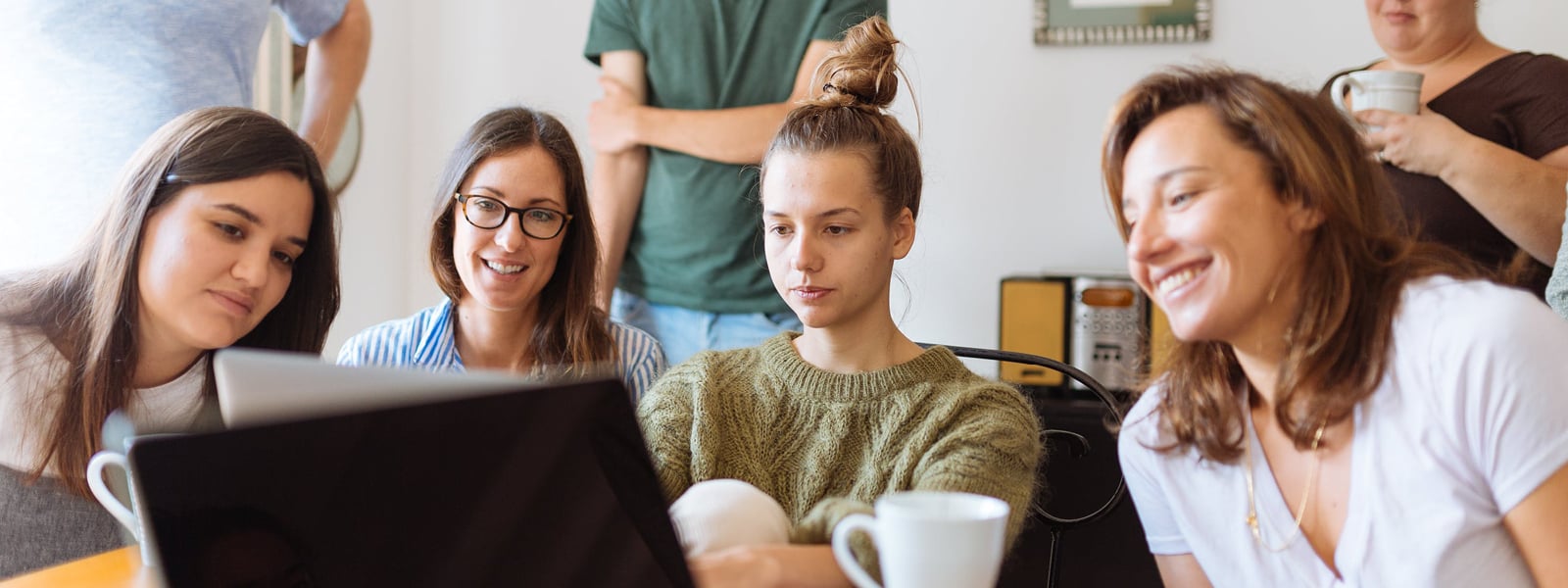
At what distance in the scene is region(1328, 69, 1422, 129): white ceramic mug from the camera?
173 centimetres

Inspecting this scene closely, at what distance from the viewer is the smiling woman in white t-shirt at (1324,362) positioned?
3.42 ft

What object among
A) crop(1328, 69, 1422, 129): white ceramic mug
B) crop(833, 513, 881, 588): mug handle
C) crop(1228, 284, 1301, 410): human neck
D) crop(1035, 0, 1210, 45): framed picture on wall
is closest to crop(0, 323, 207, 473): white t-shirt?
crop(833, 513, 881, 588): mug handle

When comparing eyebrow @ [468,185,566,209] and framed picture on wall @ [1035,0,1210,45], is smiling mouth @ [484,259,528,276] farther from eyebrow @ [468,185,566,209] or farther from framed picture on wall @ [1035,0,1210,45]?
framed picture on wall @ [1035,0,1210,45]

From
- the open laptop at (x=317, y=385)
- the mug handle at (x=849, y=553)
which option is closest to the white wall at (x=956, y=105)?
the mug handle at (x=849, y=553)

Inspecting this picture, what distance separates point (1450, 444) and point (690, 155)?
5.04 ft

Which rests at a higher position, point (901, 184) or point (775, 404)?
point (901, 184)

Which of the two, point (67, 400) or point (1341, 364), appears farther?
point (67, 400)

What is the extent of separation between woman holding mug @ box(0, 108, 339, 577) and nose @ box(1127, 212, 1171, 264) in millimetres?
1023

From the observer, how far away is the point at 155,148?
59.7 inches

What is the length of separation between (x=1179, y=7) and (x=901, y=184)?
5.63ft

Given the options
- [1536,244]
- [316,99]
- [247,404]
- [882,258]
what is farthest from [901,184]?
[316,99]

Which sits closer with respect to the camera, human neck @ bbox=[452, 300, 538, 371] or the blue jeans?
human neck @ bbox=[452, 300, 538, 371]

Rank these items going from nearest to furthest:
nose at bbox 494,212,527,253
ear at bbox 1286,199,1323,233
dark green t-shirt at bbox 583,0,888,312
→ ear at bbox 1286,199,1323,233
nose at bbox 494,212,527,253
dark green t-shirt at bbox 583,0,888,312

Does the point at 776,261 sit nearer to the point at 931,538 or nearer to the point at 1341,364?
the point at 1341,364
